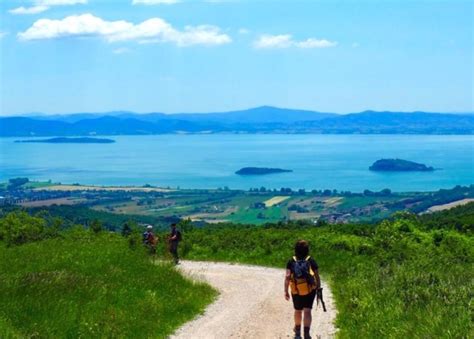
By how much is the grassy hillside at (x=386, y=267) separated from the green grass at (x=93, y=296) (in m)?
3.64

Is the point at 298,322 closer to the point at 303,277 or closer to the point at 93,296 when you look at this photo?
the point at 303,277

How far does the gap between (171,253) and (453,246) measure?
32.2ft

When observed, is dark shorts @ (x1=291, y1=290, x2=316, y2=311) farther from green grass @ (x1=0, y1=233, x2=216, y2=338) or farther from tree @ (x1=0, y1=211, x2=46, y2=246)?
tree @ (x1=0, y1=211, x2=46, y2=246)

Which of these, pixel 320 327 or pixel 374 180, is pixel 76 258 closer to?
pixel 320 327

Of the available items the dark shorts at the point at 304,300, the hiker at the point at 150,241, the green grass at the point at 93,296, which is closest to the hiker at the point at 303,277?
the dark shorts at the point at 304,300

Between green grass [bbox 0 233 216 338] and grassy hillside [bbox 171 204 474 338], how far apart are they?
364 cm

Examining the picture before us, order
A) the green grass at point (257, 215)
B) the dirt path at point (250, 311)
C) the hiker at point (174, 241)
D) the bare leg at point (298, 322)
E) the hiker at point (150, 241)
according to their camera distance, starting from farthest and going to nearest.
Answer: the green grass at point (257, 215)
the hiker at point (150, 241)
the hiker at point (174, 241)
the dirt path at point (250, 311)
the bare leg at point (298, 322)

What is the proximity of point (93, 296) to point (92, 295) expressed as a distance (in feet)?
0.17

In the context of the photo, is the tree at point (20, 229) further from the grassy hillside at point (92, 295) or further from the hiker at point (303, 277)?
the hiker at point (303, 277)

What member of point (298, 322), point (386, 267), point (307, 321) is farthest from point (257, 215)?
point (307, 321)

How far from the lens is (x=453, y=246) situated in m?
23.3

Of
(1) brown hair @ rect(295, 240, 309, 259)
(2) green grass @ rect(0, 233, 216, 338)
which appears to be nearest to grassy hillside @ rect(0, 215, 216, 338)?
(2) green grass @ rect(0, 233, 216, 338)

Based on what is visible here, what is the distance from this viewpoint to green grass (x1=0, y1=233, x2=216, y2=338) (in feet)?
38.2

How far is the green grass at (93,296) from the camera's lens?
1166cm
